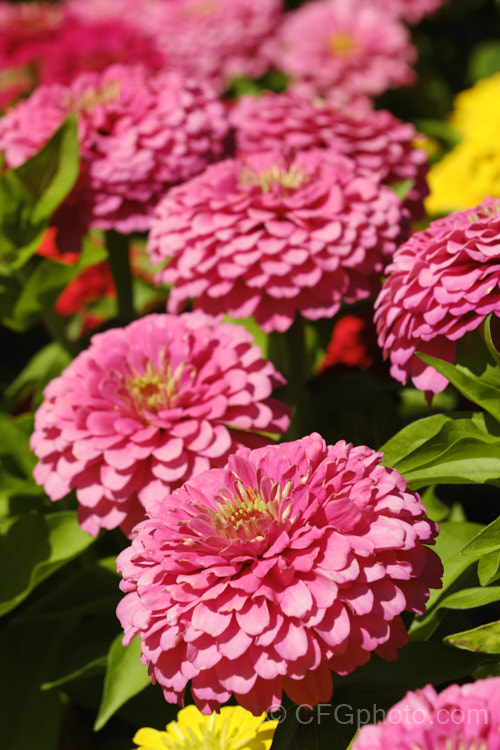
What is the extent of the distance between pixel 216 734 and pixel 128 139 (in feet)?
2.18

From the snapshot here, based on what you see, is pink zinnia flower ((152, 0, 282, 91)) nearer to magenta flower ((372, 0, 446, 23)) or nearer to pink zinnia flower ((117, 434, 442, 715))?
magenta flower ((372, 0, 446, 23))

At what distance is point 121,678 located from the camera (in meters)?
0.72

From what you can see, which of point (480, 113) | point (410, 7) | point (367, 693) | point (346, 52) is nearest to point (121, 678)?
point (367, 693)

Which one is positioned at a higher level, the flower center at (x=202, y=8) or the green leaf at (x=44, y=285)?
the flower center at (x=202, y=8)

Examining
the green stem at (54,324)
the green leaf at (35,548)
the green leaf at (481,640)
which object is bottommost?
the green leaf at (35,548)

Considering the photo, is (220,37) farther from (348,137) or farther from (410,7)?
(348,137)

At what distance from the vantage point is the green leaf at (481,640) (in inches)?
22.0

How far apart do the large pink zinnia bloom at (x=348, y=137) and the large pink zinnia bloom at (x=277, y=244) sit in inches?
5.0

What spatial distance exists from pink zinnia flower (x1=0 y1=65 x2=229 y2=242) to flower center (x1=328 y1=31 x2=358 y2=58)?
1.05 metres

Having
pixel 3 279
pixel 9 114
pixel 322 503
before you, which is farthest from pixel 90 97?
pixel 322 503

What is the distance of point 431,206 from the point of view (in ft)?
5.37

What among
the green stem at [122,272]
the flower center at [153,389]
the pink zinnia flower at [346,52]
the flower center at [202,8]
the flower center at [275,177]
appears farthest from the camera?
the flower center at [202,8]

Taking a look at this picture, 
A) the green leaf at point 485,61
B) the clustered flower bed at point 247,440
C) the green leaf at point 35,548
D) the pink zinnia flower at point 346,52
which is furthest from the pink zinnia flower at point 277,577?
the green leaf at point 485,61

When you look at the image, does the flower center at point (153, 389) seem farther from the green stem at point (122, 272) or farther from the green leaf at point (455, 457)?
the green stem at point (122, 272)
